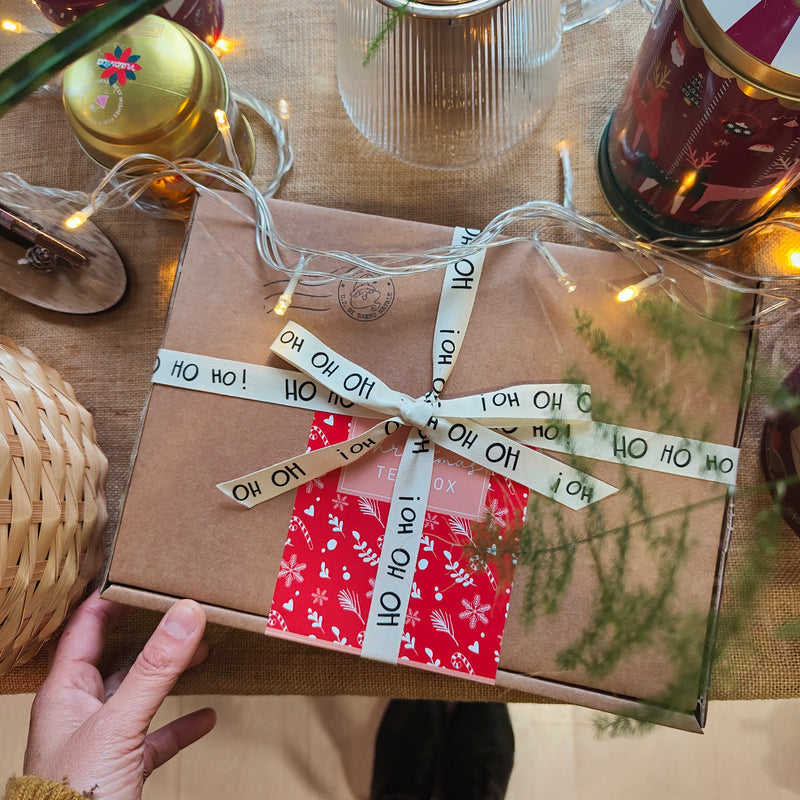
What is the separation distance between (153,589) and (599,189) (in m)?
0.58

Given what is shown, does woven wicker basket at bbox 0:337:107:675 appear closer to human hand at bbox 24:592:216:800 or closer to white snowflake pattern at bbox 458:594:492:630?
human hand at bbox 24:592:216:800

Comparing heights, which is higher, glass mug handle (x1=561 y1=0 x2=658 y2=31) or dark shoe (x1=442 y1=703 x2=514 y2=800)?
glass mug handle (x1=561 y1=0 x2=658 y2=31)

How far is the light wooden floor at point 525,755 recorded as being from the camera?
981 millimetres

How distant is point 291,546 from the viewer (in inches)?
20.4

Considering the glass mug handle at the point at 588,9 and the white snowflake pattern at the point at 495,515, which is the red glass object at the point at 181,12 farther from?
the white snowflake pattern at the point at 495,515

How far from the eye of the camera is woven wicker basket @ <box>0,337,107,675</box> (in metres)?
0.43

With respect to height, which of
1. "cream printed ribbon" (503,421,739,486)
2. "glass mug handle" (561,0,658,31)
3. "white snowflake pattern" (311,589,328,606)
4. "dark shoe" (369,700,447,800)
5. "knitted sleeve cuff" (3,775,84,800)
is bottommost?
"dark shoe" (369,700,447,800)

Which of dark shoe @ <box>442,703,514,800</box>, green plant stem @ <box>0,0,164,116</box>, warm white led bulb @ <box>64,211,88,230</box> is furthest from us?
dark shoe @ <box>442,703,514,800</box>

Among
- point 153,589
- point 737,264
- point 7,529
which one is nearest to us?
point 7,529

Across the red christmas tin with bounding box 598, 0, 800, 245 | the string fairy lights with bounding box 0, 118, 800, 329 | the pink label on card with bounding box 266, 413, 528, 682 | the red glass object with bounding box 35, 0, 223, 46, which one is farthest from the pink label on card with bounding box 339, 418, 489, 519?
the red glass object with bounding box 35, 0, 223, 46

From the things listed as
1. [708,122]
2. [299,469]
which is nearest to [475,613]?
[299,469]

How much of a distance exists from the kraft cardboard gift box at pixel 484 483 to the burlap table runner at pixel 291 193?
5.0 inches

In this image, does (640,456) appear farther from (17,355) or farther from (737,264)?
(17,355)

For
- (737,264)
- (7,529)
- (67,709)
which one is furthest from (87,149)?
(737,264)
